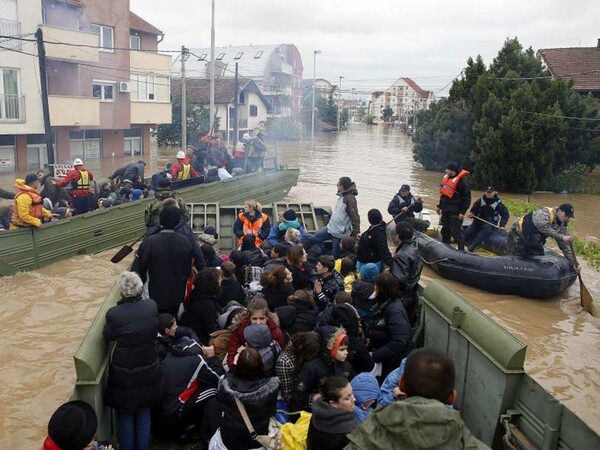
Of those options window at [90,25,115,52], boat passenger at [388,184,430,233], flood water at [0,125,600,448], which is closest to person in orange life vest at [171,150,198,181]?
flood water at [0,125,600,448]

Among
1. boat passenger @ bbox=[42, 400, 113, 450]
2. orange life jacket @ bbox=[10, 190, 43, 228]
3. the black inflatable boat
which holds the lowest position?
the black inflatable boat

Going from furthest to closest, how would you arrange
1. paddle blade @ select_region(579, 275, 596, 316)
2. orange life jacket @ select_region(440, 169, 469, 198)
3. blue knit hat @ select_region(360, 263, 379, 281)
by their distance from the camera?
1. orange life jacket @ select_region(440, 169, 469, 198)
2. paddle blade @ select_region(579, 275, 596, 316)
3. blue knit hat @ select_region(360, 263, 379, 281)

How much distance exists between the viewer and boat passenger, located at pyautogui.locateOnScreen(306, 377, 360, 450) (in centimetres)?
381

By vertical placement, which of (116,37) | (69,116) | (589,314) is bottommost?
(589,314)

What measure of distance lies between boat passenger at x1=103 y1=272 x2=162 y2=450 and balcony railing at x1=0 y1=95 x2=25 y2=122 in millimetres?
20969

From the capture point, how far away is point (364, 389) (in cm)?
441

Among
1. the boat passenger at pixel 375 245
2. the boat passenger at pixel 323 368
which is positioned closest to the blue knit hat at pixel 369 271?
the boat passenger at pixel 375 245

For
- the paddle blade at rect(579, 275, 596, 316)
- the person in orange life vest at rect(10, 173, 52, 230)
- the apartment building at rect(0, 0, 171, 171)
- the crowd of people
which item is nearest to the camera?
the crowd of people

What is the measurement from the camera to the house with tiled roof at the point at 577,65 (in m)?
32.7

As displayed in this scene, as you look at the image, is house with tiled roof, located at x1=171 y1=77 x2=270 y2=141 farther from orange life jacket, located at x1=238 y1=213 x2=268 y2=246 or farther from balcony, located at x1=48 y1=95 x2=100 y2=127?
orange life jacket, located at x1=238 y1=213 x2=268 y2=246

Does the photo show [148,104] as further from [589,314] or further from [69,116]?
[589,314]

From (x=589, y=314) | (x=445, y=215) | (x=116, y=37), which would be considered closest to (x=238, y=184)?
(x=445, y=215)

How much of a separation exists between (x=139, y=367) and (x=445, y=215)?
8812 millimetres

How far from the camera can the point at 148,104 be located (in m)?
31.7
